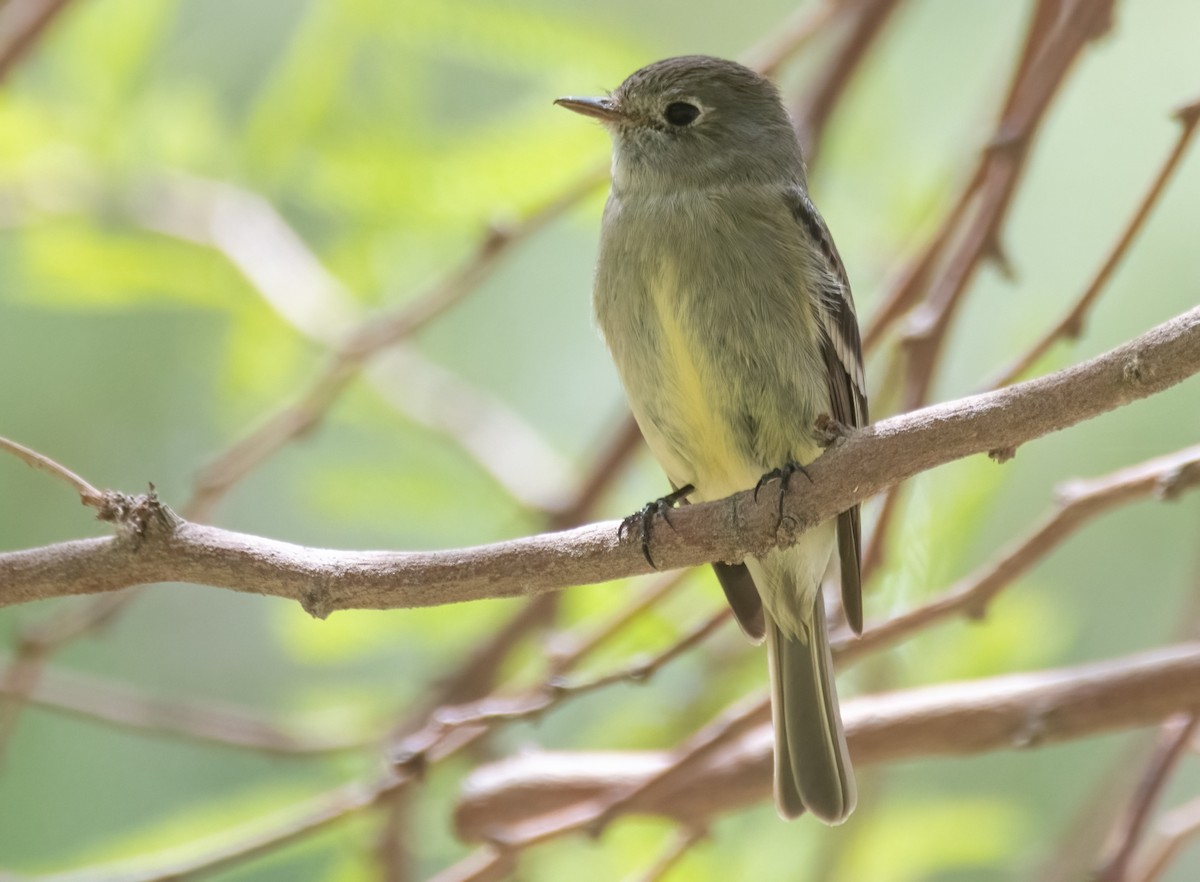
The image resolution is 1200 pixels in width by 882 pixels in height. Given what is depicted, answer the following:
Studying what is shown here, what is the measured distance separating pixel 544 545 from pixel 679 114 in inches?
51.8

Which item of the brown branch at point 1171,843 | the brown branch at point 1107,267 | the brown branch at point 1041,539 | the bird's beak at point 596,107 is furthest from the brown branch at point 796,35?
the brown branch at point 1171,843

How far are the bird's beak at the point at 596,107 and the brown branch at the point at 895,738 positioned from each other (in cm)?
123

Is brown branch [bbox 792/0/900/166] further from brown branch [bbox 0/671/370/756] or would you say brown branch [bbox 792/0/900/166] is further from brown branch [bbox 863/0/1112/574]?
brown branch [bbox 0/671/370/756]

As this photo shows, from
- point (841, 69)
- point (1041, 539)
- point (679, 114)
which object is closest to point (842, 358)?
point (1041, 539)

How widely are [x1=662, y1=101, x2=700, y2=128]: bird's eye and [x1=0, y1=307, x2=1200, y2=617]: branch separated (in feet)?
3.87

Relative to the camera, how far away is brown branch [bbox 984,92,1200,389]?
6.22 feet

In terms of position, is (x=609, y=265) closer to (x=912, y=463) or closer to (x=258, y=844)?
(x=912, y=463)

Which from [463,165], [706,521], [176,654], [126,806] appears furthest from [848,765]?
[176,654]

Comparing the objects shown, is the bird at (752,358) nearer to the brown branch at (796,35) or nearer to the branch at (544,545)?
the brown branch at (796,35)

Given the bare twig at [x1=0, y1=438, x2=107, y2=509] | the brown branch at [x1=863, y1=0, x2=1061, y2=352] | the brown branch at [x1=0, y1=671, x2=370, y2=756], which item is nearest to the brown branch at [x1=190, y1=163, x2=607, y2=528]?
the brown branch at [x1=0, y1=671, x2=370, y2=756]

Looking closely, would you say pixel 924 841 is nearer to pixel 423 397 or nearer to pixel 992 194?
pixel 992 194

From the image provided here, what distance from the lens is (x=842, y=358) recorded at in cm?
243

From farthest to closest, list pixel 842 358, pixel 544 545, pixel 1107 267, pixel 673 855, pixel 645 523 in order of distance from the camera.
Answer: pixel 842 358 → pixel 673 855 → pixel 1107 267 → pixel 645 523 → pixel 544 545

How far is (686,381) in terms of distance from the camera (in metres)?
2.36
